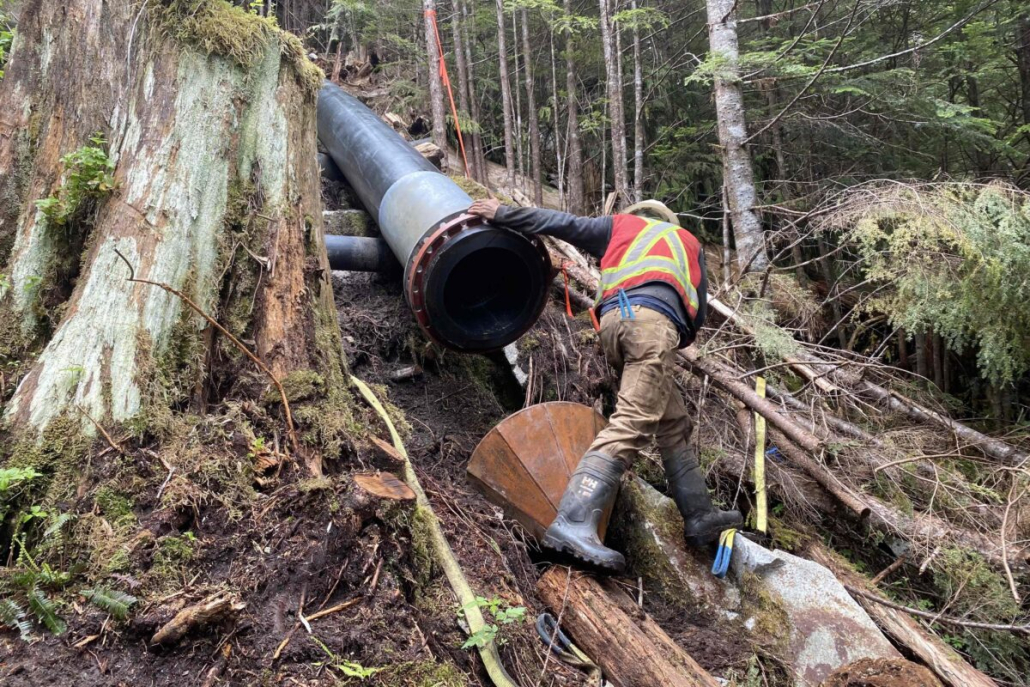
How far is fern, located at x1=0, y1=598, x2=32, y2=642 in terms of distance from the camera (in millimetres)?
1946

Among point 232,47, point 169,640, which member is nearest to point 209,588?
point 169,640

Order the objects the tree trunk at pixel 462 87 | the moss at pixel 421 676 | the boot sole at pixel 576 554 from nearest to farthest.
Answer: the moss at pixel 421 676
the boot sole at pixel 576 554
the tree trunk at pixel 462 87

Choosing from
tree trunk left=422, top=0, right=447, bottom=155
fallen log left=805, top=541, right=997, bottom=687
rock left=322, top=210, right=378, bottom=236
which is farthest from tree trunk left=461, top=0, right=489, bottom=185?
fallen log left=805, top=541, right=997, bottom=687

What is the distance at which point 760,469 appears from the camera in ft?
14.7

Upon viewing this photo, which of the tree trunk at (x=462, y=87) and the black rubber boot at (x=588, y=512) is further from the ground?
the tree trunk at (x=462, y=87)

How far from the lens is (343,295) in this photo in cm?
522

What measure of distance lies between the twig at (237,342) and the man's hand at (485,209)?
5.60 ft

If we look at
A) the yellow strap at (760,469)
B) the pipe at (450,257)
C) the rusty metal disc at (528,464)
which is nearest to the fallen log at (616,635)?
the rusty metal disc at (528,464)

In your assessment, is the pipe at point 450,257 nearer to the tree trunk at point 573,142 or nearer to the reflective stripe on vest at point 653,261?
the reflective stripe on vest at point 653,261

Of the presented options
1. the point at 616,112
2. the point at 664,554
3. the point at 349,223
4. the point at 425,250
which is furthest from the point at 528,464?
the point at 616,112

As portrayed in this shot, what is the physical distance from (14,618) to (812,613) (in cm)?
342

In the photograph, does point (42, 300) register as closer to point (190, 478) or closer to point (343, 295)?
point (190, 478)

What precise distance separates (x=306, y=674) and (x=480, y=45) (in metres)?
12.4

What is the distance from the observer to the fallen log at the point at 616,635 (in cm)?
280
